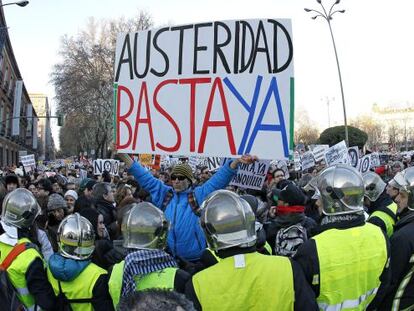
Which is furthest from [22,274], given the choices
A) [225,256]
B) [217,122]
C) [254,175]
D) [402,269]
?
[254,175]

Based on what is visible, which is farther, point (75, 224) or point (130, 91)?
point (130, 91)

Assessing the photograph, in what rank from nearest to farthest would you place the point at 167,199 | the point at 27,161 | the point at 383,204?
the point at 167,199
the point at 383,204
the point at 27,161

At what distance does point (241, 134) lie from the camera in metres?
4.36

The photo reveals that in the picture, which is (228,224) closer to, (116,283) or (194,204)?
(116,283)

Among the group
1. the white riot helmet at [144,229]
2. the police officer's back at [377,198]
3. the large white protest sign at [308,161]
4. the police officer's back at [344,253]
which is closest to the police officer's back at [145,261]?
the white riot helmet at [144,229]

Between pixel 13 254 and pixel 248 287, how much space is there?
1905 mm

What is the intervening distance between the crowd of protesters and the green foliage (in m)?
34.8

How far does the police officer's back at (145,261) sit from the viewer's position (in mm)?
2953

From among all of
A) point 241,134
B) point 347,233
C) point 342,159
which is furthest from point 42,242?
point 342,159

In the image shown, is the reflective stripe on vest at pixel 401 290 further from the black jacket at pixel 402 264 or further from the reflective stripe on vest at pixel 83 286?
the reflective stripe on vest at pixel 83 286

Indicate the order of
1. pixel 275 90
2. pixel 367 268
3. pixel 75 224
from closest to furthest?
pixel 367 268 → pixel 75 224 → pixel 275 90

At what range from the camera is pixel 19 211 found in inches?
153

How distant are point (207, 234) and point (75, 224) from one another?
121 centimetres

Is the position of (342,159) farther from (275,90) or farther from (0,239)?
(0,239)
